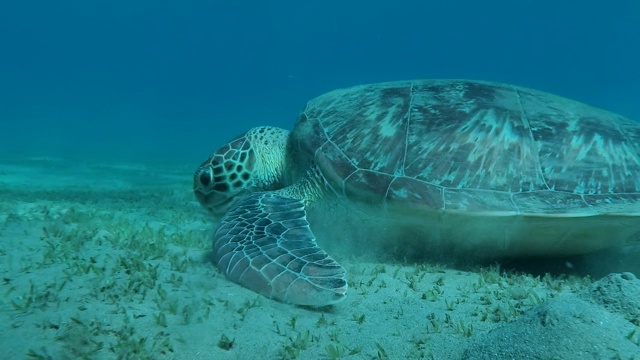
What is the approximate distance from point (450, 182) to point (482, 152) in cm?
44

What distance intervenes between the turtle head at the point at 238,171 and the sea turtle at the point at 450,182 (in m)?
0.60

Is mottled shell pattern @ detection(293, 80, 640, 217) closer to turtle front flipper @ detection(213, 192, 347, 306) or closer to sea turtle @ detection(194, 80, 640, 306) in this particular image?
sea turtle @ detection(194, 80, 640, 306)

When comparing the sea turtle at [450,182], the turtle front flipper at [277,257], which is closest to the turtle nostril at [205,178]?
the sea turtle at [450,182]

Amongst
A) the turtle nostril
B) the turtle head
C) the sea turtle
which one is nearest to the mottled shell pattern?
the sea turtle

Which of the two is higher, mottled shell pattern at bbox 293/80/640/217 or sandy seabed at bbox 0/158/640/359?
mottled shell pattern at bbox 293/80/640/217

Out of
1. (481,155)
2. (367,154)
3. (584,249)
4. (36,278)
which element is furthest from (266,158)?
(584,249)

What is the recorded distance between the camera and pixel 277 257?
8.82 ft

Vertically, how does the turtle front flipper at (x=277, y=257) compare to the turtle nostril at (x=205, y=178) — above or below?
below

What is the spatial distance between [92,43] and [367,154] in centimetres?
13868

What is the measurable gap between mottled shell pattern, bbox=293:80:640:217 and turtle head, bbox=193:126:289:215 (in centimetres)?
74

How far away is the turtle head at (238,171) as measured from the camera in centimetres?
454

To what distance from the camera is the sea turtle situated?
294 centimetres

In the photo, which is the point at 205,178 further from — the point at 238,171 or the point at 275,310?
the point at 275,310

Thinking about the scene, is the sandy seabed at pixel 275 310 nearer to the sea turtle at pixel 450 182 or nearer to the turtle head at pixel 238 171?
the sea turtle at pixel 450 182
